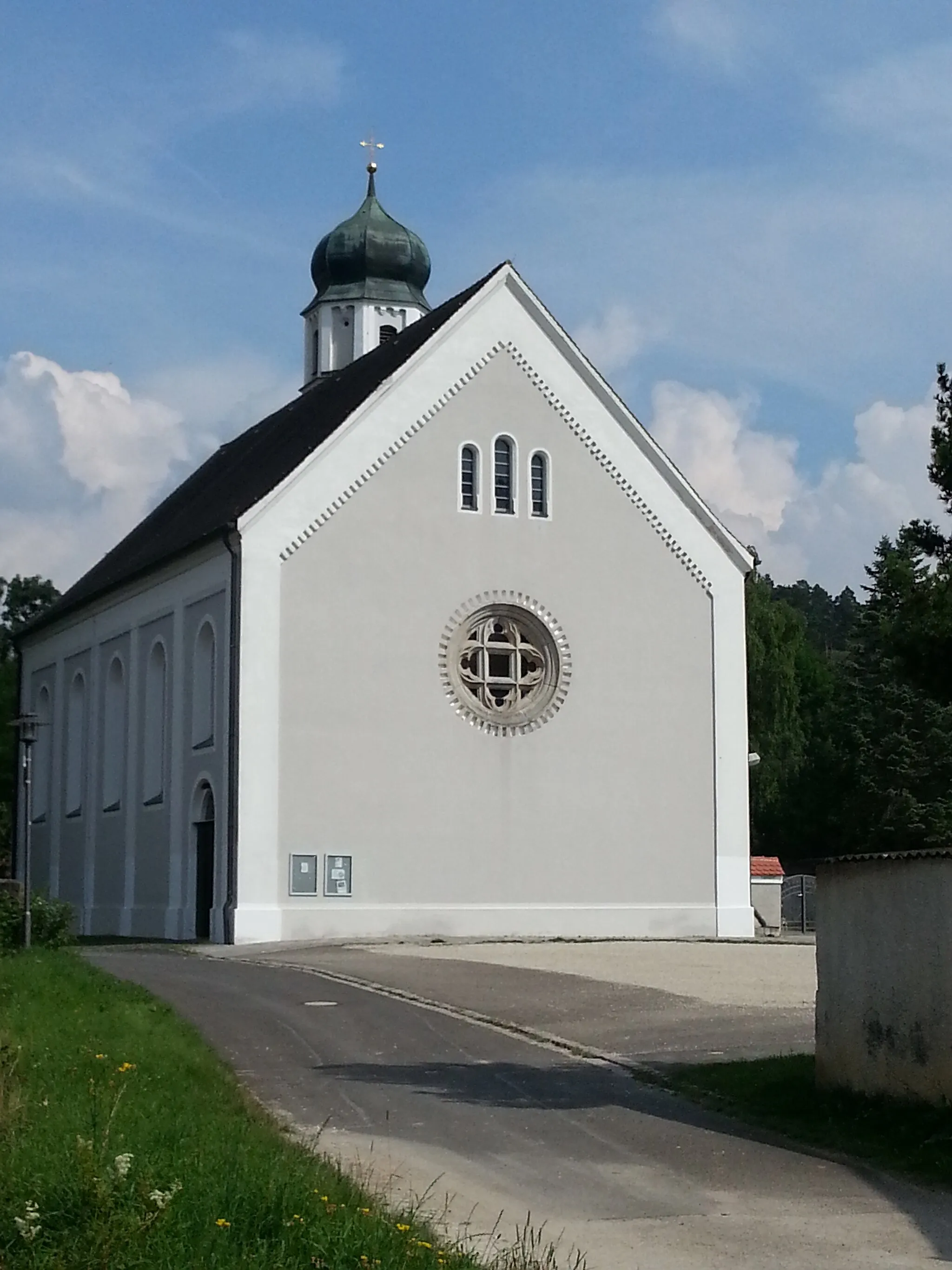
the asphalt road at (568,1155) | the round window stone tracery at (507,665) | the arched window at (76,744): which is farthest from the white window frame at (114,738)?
the asphalt road at (568,1155)

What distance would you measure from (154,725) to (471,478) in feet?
28.8

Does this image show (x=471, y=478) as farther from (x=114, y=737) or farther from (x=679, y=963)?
(x=679, y=963)

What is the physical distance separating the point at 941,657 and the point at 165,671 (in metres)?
27.9

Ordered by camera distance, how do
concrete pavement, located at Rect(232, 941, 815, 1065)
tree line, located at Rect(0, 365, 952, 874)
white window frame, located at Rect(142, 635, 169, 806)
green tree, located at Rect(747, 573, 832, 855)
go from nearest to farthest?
concrete pavement, located at Rect(232, 941, 815, 1065) < white window frame, located at Rect(142, 635, 169, 806) < tree line, located at Rect(0, 365, 952, 874) < green tree, located at Rect(747, 573, 832, 855)

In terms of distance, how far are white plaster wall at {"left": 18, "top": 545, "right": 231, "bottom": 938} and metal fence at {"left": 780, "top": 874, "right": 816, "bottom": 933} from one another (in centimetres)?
1854

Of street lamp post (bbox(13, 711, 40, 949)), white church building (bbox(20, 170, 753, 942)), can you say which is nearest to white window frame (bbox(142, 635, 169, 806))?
white church building (bbox(20, 170, 753, 942))

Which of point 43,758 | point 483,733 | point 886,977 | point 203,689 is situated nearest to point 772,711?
point 43,758

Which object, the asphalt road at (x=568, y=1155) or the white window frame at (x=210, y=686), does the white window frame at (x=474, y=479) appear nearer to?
the white window frame at (x=210, y=686)

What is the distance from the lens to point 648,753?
36.4 meters

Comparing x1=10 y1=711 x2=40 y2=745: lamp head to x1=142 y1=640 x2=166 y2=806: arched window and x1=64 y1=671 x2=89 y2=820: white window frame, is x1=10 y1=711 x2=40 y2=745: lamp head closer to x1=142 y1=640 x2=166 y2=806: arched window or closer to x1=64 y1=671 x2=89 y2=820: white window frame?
x1=142 y1=640 x2=166 y2=806: arched window

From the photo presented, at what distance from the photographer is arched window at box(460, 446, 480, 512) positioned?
35.7 m

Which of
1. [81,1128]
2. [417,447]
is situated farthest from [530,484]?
[81,1128]

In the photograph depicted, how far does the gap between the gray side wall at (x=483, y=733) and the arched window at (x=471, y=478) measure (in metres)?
0.16

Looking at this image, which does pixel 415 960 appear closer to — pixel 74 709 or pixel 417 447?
pixel 417 447
